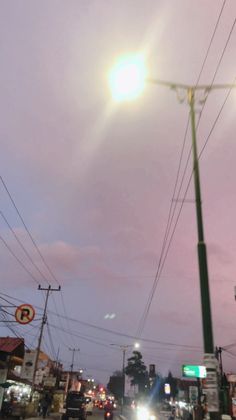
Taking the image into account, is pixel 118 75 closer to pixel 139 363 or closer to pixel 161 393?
pixel 161 393

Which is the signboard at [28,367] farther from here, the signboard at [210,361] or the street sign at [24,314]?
the signboard at [210,361]

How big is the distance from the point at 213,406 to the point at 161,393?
352 feet

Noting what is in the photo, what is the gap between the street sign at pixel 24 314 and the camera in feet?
80.5

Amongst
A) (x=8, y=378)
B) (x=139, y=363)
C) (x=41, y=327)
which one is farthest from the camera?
(x=139, y=363)

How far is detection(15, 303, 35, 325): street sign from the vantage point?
2453 cm

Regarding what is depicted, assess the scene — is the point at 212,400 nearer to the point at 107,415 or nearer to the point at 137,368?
the point at 107,415

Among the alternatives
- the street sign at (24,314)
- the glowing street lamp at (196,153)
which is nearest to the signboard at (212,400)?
the glowing street lamp at (196,153)

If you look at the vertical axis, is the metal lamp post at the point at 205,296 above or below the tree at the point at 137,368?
below

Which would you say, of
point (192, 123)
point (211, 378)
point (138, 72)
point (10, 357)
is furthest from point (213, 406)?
point (10, 357)

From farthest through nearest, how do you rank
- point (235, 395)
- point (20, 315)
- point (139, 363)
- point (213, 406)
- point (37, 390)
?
point (139, 363), point (37, 390), point (235, 395), point (20, 315), point (213, 406)

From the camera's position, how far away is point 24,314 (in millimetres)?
24812

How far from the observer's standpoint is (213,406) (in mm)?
8922

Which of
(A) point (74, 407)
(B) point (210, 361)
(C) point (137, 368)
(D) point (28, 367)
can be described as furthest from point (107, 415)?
(C) point (137, 368)

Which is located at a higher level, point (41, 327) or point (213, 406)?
point (41, 327)
